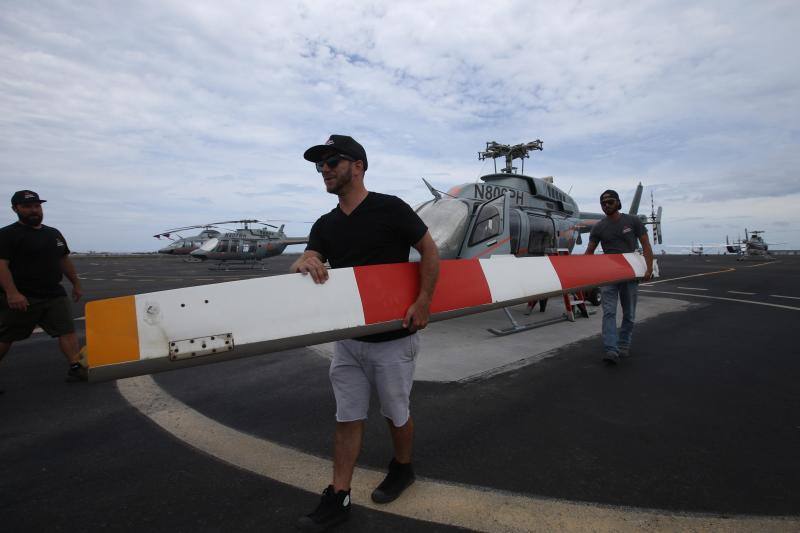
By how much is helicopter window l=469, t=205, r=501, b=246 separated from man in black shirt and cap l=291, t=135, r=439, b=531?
4628 mm

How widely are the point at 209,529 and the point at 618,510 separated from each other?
2.07 m

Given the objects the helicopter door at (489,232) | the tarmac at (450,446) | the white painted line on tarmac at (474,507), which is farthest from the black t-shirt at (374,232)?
the helicopter door at (489,232)

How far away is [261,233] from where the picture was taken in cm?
2784

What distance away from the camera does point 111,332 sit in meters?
1.97

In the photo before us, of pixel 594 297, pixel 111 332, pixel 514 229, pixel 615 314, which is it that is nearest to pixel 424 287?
pixel 111 332

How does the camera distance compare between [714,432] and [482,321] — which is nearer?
[714,432]

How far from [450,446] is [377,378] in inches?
37.4

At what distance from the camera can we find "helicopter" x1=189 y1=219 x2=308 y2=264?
80.6ft

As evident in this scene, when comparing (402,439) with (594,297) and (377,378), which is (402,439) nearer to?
(377,378)

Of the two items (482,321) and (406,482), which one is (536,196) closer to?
(482,321)

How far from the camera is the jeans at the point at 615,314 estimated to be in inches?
185

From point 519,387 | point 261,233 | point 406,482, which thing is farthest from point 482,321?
point 261,233

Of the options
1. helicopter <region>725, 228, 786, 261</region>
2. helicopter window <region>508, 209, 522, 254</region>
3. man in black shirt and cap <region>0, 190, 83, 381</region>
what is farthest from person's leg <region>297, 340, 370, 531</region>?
helicopter <region>725, 228, 786, 261</region>

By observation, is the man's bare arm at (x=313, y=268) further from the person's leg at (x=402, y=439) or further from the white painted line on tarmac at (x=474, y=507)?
the white painted line on tarmac at (x=474, y=507)
